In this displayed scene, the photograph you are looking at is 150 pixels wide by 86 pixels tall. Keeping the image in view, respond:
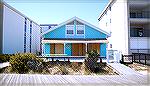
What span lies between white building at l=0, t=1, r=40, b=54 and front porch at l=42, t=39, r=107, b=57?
4.90 m

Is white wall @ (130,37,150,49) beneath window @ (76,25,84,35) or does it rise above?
beneath

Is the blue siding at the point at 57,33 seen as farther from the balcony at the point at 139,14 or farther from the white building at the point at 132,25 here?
the balcony at the point at 139,14

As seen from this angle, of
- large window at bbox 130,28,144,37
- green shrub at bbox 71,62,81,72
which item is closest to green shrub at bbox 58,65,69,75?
green shrub at bbox 71,62,81,72

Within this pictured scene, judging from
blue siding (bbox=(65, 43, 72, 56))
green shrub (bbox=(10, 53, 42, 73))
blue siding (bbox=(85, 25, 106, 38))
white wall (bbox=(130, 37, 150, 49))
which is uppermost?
blue siding (bbox=(85, 25, 106, 38))

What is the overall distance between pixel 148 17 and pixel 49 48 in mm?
12759

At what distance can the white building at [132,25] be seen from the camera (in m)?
27.9

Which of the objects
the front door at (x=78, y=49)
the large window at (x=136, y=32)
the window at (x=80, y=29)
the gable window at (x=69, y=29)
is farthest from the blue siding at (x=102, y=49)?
the gable window at (x=69, y=29)

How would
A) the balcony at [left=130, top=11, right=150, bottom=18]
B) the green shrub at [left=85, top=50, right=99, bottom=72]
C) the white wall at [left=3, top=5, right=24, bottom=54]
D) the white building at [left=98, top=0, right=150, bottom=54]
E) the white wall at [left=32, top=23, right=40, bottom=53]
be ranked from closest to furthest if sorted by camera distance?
the green shrub at [left=85, top=50, right=99, bottom=72]
the white building at [left=98, top=0, right=150, bottom=54]
the white wall at [left=3, top=5, right=24, bottom=54]
the balcony at [left=130, top=11, right=150, bottom=18]
the white wall at [left=32, top=23, right=40, bottom=53]

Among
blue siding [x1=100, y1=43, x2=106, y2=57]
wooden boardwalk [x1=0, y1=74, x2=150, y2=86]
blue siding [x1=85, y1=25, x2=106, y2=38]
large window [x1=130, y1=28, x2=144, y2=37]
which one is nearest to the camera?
wooden boardwalk [x1=0, y1=74, x2=150, y2=86]

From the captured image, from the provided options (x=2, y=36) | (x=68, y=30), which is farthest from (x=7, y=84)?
(x=68, y=30)

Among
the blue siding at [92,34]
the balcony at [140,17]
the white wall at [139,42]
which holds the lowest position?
the white wall at [139,42]

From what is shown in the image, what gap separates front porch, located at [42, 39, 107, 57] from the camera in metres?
30.6

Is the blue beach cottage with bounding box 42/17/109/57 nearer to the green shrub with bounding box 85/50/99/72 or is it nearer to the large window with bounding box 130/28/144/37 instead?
the large window with bounding box 130/28/144/37

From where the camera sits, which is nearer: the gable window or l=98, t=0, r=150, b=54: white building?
l=98, t=0, r=150, b=54: white building
